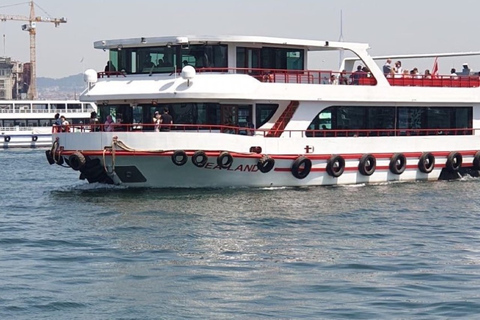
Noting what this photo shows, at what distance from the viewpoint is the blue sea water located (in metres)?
15.0

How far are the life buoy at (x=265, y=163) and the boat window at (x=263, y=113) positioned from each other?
66.1 inches

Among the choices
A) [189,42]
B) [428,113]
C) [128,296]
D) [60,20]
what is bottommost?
[128,296]

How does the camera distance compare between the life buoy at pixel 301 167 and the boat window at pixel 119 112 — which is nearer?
the life buoy at pixel 301 167

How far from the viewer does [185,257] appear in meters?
18.5

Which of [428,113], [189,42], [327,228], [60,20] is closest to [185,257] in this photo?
[327,228]

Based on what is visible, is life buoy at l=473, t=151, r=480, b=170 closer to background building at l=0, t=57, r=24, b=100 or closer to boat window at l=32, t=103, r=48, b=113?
boat window at l=32, t=103, r=48, b=113

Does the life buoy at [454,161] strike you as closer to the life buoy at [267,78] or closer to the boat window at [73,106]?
the life buoy at [267,78]

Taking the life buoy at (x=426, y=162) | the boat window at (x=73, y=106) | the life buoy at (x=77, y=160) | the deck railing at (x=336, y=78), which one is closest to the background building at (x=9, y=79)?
the boat window at (x=73, y=106)

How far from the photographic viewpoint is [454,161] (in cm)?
3269

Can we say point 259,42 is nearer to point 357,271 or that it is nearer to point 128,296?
point 357,271

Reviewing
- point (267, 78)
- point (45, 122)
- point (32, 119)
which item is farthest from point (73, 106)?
point (267, 78)

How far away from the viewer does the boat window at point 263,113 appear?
94.9 ft

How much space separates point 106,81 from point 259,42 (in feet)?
15.2

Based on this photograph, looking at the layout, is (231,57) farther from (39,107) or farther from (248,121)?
(39,107)
